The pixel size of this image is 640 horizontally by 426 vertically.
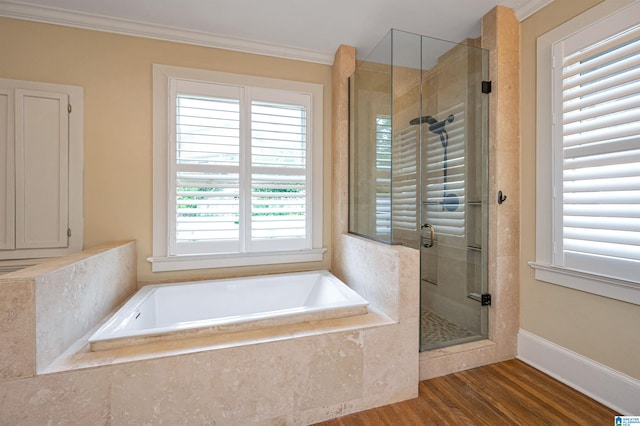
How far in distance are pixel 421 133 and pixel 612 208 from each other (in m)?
1.14

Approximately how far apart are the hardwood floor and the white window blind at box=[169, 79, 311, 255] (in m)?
1.40

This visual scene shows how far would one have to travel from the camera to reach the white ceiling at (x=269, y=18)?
1.86m

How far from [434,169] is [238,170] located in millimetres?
1574

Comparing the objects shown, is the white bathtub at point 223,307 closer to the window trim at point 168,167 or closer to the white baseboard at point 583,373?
the window trim at point 168,167

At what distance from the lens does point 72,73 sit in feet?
6.51

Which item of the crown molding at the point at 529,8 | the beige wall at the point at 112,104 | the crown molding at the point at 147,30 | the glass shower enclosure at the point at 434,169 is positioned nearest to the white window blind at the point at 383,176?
the glass shower enclosure at the point at 434,169

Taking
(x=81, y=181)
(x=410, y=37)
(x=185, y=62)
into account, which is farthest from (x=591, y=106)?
(x=81, y=181)

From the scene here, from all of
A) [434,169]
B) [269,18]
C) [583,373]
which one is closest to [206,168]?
[269,18]

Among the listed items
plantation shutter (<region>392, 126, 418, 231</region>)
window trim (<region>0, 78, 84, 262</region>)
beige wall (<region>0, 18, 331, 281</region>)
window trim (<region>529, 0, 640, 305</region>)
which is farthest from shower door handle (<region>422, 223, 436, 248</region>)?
window trim (<region>0, 78, 84, 262</region>)

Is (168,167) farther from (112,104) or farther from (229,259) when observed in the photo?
(229,259)

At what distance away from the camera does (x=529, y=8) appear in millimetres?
1854

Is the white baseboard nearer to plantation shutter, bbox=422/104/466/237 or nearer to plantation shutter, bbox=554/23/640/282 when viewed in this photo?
plantation shutter, bbox=554/23/640/282

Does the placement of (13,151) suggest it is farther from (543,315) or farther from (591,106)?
(543,315)

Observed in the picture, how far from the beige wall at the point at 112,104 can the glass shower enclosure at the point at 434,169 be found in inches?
60.9
